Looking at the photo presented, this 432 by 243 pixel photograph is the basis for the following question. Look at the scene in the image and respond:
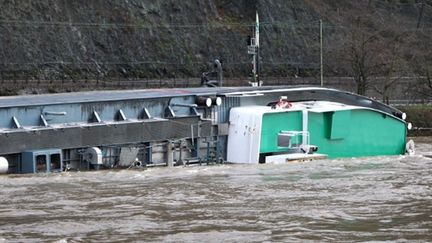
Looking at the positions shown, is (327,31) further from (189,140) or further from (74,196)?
(74,196)

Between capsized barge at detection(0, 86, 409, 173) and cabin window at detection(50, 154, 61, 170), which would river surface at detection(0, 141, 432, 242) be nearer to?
cabin window at detection(50, 154, 61, 170)

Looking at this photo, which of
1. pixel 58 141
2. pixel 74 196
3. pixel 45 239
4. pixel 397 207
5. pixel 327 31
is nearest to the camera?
pixel 45 239

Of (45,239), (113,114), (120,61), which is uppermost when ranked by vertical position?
(120,61)

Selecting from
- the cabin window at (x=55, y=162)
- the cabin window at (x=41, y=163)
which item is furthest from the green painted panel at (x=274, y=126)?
the cabin window at (x=41, y=163)

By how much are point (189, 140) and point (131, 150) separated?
322 cm

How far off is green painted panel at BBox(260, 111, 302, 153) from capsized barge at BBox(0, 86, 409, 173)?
4cm

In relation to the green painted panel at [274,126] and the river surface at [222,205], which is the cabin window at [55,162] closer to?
the river surface at [222,205]

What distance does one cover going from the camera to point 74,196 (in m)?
25.8

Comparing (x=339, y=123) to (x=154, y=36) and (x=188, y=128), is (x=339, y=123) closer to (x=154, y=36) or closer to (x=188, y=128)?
(x=188, y=128)

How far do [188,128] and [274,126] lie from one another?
368cm

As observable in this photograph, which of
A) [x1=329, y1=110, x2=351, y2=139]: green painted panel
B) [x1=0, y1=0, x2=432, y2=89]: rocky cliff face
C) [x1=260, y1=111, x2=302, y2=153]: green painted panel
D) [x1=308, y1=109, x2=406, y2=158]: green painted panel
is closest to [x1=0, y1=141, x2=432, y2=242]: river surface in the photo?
[x1=260, y1=111, x2=302, y2=153]: green painted panel

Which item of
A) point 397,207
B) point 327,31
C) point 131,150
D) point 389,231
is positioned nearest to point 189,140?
point 131,150

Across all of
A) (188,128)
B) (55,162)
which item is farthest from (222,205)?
(188,128)

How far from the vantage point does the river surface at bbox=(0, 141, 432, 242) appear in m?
20.1
